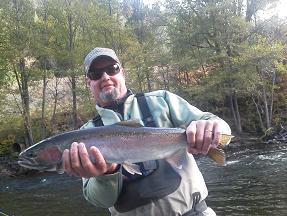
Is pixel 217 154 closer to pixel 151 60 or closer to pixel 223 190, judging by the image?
pixel 223 190

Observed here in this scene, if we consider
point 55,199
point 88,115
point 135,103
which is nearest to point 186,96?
point 88,115

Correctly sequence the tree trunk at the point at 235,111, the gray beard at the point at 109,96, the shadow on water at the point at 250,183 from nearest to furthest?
the gray beard at the point at 109,96, the shadow on water at the point at 250,183, the tree trunk at the point at 235,111

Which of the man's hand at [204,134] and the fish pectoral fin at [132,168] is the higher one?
the man's hand at [204,134]

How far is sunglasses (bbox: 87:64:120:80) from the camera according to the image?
156 inches

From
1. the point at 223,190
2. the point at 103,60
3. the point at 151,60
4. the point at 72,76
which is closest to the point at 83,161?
the point at 103,60

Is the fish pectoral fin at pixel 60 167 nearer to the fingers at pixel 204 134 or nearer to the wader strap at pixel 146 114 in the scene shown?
the wader strap at pixel 146 114

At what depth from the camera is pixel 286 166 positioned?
15961 millimetres

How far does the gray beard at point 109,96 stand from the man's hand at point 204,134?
911 mm

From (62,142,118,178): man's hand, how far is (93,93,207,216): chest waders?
0.93 ft

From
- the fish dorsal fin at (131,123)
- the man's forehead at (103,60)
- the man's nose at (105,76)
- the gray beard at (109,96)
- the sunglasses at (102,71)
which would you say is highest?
the man's forehead at (103,60)

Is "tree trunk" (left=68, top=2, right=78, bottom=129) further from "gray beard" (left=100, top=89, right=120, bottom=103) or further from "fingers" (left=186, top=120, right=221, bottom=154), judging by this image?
"fingers" (left=186, top=120, right=221, bottom=154)

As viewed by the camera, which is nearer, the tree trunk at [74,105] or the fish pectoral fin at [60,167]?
the fish pectoral fin at [60,167]

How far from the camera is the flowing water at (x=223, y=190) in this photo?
37.1 feet

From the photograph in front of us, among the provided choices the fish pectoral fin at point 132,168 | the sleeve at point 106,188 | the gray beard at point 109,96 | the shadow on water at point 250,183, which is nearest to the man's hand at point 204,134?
the fish pectoral fin at point 132,168
